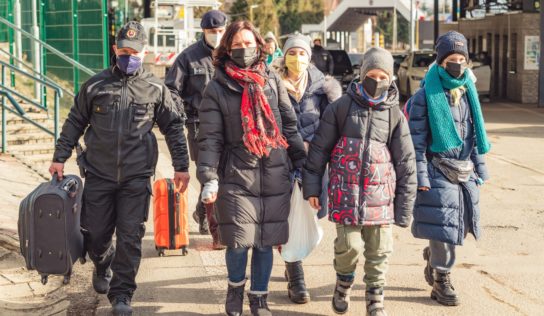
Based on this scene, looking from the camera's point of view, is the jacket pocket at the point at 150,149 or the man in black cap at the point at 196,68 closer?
the jacket pocket at the point at 150,149

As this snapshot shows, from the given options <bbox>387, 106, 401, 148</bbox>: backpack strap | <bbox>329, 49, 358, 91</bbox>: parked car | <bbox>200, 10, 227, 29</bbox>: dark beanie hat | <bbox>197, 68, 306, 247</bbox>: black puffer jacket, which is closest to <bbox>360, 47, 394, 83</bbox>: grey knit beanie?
<bbox>387, 106, 401, 148</bbox>: backpack strap

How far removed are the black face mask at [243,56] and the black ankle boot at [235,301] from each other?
4.38 feet

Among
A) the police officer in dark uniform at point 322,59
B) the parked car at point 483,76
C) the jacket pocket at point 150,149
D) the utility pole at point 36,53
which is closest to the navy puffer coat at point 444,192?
the jacket pocket at point 150,149

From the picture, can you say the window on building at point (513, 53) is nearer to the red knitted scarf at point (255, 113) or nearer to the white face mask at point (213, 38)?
the white face mask at point (213, 38)

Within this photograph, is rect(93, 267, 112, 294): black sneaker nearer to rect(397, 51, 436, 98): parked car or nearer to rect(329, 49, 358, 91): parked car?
rect(397, 51, 436, 98): parked car

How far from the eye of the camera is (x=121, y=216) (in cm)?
649

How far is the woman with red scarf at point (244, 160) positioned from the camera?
19.9ft

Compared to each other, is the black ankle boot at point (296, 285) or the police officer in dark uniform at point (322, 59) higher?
the police officer in dark uniform at point (322, 59)

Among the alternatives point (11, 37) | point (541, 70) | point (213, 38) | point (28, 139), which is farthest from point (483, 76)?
point (213, 38)

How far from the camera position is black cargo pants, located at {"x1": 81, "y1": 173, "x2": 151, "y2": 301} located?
21.2ft

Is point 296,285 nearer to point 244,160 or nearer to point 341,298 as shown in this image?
point 341,298

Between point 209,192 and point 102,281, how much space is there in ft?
4.58

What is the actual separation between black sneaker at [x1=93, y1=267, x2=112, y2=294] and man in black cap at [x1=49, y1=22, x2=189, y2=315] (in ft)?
1.14

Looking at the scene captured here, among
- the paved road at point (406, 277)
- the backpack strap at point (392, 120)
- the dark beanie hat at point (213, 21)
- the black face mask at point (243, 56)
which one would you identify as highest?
the dark beanie hat at point (213, 21)
